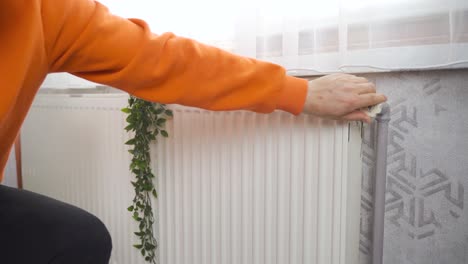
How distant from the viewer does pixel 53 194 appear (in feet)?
4.48

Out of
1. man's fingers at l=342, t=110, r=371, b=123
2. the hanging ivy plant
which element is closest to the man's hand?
man's fingers at l=342, t=110, r=371, b=123

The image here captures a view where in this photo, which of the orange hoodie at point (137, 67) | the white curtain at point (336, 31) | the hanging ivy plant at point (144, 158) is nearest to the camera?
the orange hoodie at point (137, 67)

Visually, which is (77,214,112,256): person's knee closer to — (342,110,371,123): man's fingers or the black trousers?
the black trousers

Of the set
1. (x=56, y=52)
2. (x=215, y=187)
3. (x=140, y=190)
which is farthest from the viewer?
(x=140, y=190)

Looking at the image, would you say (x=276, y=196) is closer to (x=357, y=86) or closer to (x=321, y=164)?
(x=321, y=164)

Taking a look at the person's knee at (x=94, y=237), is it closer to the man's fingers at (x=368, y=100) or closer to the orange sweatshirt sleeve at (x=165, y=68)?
the orange sweatshirt sleeve at (x=165, y=68)

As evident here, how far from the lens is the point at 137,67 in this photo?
22.0 inches

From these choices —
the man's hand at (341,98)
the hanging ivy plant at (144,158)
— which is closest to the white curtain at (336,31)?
the man's hand at (341,98)

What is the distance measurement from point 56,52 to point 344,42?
518 mm

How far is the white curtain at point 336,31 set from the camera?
0.61m

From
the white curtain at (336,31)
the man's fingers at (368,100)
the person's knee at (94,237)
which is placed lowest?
the person's knee at (94,237)

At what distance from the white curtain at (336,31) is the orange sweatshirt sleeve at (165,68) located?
162 millimetres

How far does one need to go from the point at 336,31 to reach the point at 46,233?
2.21 ft

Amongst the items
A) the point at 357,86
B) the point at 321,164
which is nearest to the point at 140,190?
the point at 321,164
